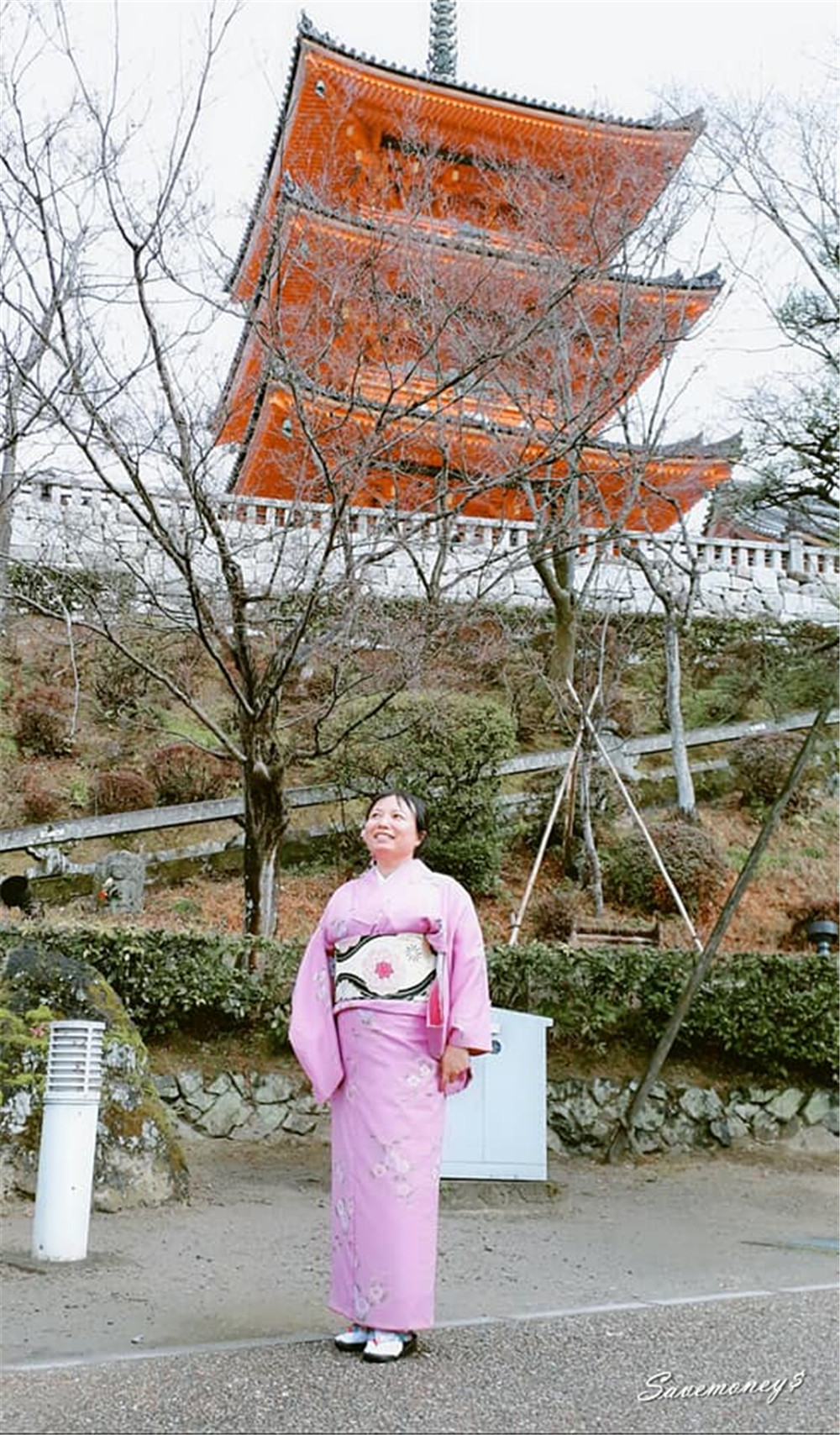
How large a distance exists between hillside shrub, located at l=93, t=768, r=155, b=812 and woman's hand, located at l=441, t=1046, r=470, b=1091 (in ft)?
29.6

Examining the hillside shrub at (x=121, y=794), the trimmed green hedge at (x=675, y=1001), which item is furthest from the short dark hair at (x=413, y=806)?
the hillside shrub at (x=121, y=794)

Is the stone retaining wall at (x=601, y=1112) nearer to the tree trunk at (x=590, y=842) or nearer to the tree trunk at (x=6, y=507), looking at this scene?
the tree trunk at (x=590, y=842)

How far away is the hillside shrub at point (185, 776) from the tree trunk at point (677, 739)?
4722 millimetres

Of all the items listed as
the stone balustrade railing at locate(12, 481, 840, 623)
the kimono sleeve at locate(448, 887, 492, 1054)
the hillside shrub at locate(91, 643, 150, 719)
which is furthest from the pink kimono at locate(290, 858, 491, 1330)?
the hillside shrub at locate(91, 643, 150, 719)

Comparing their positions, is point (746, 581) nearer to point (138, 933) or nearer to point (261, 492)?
point (261, 492)

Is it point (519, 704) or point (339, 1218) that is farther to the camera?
point (519, 704)

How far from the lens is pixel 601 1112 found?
306 inches

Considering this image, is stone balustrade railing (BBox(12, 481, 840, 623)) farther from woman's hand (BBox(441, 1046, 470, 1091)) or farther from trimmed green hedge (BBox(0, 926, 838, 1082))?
woman's hand (BBox(441, 1046, 470, 1091))

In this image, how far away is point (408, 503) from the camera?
11.8 m

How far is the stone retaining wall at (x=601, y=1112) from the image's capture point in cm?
723

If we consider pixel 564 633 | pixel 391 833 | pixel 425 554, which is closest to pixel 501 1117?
pixel 391 833

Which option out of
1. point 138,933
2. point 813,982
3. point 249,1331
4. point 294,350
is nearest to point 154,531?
point 294,350

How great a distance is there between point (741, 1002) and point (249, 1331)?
523cm

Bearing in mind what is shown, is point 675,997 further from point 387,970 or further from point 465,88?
point 465,88
